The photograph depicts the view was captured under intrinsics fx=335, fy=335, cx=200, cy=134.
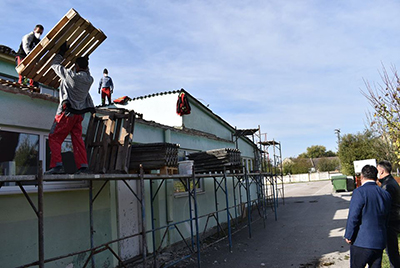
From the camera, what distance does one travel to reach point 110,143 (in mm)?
5871

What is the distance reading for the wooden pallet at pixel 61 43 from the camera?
5062 mm

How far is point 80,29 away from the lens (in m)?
5.33

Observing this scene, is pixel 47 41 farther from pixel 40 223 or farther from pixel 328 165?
pixel 328 165

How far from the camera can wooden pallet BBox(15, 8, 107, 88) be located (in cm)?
506

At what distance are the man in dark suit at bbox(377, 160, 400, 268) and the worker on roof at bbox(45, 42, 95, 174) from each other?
4.90 metres

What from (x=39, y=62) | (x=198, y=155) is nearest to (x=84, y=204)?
(x=39, y=62)

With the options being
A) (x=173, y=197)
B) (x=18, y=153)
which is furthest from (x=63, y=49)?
(x=173, y=197)

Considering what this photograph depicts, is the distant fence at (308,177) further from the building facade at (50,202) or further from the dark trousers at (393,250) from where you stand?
the dark trousers at (393,250)

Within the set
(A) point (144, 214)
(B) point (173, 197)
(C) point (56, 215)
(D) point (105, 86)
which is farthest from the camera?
(D) point (105, 86)

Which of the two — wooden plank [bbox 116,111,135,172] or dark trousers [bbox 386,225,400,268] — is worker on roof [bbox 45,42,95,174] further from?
dark trousers [bbox 386,225,400,268]

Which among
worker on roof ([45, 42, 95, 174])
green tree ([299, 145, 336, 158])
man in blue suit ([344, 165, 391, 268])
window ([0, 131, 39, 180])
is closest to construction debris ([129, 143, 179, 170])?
worker on roof ([45, 42, 95, 174])

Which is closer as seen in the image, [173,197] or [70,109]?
[70,109]

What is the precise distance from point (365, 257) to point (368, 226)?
1.29 ft

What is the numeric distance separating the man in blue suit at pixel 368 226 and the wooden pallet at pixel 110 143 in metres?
Result: 3.50
